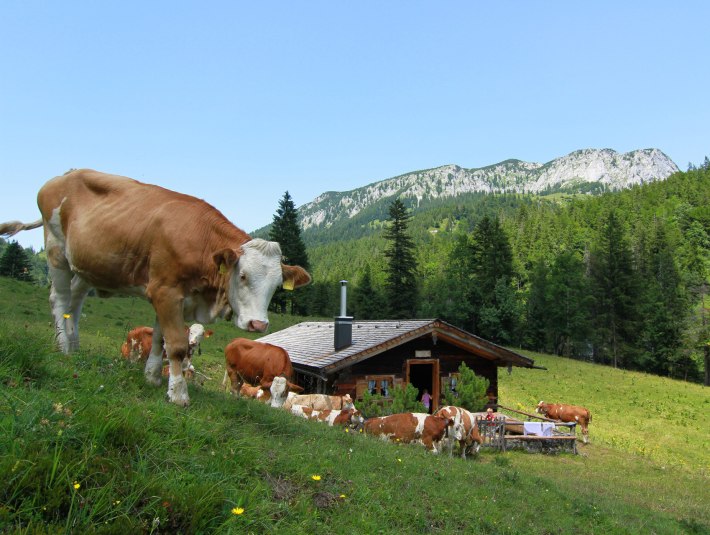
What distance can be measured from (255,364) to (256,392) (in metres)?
1.15

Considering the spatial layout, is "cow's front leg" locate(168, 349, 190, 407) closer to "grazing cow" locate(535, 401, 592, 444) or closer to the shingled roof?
the shingled roof

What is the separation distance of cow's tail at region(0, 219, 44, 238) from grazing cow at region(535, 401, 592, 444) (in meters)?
23.0

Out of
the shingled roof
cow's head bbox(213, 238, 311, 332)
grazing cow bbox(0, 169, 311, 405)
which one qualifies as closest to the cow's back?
grazing cow bbox(0, 169, 311, 405)

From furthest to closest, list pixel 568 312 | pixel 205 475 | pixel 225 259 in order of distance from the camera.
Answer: pixel 568 312 < pixel 225 259 < pixel 205 475

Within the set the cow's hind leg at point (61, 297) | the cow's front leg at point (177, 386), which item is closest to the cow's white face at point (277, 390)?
the cow's hind leg at point (61, 297)

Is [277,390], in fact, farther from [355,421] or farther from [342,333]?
[342,333]

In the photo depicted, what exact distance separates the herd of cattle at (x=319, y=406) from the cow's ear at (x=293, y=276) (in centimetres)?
731

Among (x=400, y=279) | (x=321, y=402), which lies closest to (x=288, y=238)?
(x=400, y=279)

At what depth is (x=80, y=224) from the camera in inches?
197

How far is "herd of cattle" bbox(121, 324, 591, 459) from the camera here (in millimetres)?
12742

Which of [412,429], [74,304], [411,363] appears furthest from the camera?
[411,363]

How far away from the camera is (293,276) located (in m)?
4.86

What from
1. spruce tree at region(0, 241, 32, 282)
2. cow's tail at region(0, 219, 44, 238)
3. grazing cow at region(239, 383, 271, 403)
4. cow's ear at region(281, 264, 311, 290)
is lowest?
grazing cow at region(239, 383, 271, 403)

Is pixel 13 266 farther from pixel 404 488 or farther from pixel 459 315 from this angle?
pixel 404 488
